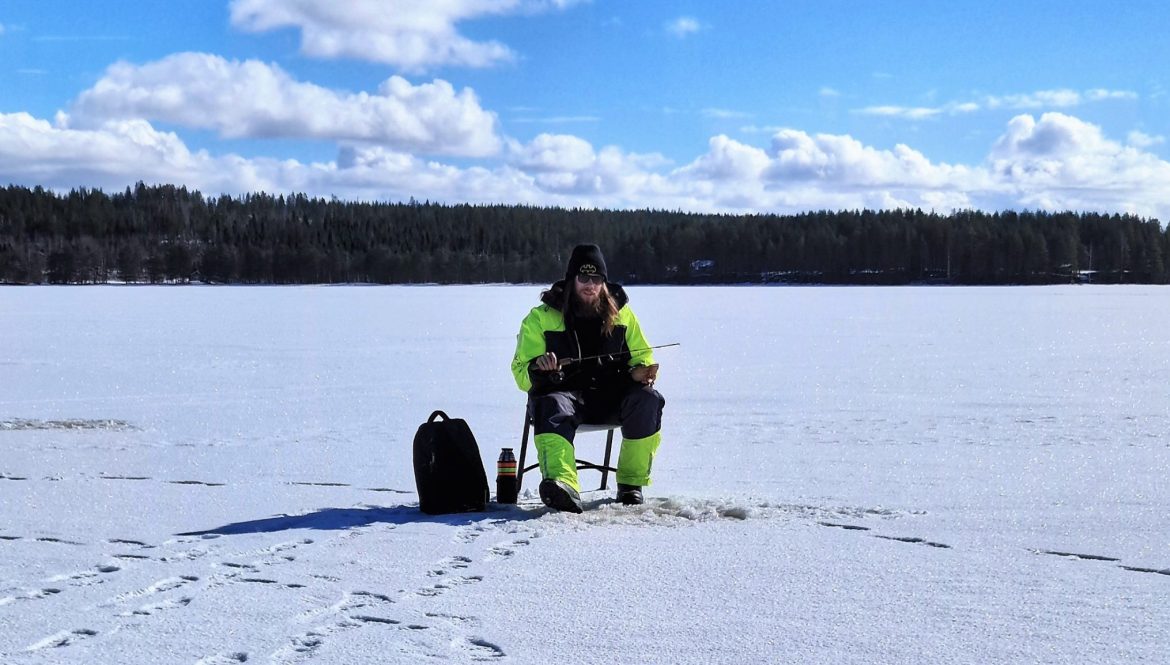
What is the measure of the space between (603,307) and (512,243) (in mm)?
118102

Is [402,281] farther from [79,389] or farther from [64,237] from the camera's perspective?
[79,389]

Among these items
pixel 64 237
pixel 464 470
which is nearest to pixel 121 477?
pixel 464 470

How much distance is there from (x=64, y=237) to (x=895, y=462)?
126 meters

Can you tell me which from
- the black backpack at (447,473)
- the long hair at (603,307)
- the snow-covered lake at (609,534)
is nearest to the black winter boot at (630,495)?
the snow-covered lake at (609,534)

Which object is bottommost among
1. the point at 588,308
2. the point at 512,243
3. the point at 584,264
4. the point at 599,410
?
the point at 599,410

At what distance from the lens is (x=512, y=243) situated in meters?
123

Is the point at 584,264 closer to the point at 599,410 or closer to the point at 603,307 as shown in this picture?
the point at 603,307

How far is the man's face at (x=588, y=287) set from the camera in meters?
5.09

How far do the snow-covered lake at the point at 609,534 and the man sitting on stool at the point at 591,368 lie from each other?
341mm

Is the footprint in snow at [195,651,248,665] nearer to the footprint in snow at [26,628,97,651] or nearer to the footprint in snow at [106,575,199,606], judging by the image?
the footprint in snow at [26,628,97,651]

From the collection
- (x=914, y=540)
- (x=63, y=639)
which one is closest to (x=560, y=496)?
(x=914, y=540)

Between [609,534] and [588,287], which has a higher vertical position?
[588,287]

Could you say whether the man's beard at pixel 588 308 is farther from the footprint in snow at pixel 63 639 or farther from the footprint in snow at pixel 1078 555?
the footprint in snow at pixel 63 639

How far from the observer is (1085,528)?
4.55 m
